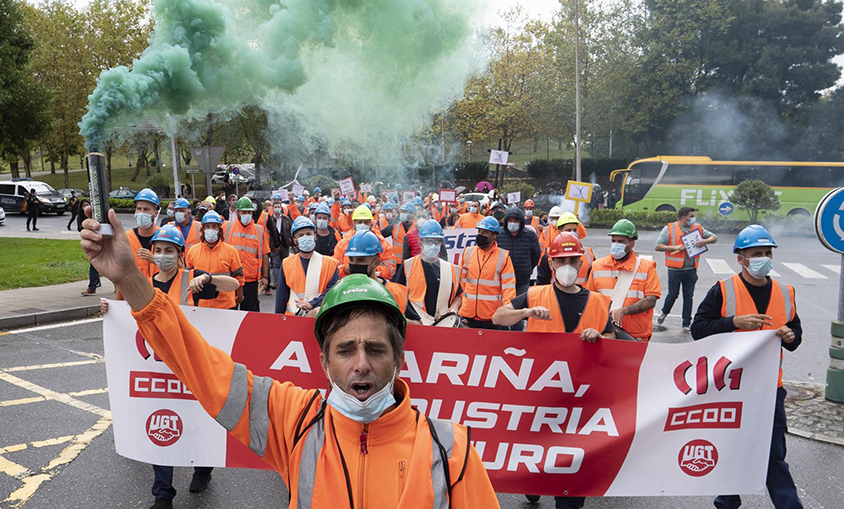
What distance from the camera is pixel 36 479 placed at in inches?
197

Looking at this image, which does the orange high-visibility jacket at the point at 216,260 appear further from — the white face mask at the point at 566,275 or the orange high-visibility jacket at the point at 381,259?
the white face mask at the point at 566,275

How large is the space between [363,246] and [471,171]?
46869 millimetres

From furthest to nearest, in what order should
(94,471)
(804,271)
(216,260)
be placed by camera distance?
(804,271), (216,260), (94,471)

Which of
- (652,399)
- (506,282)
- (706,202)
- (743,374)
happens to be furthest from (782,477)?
(706,202)

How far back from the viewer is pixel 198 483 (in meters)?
4.93

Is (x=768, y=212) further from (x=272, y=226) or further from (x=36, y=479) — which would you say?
(x=36, y=479)

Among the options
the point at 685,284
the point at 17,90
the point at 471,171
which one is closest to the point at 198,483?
the point at 685,284

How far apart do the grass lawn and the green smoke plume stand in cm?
507

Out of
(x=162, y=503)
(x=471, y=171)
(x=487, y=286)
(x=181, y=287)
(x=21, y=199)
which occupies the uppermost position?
(x=471, y=171)

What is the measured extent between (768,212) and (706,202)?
359cm

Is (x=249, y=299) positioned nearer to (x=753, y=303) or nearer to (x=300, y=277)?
(x=300, y=277)

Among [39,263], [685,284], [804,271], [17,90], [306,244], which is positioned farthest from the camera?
[17,90]

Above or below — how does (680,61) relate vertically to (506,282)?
above

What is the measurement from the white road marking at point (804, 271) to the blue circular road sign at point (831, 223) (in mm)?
11936
